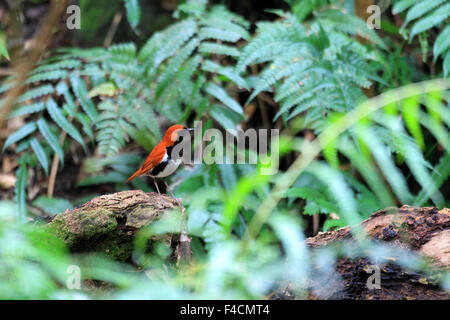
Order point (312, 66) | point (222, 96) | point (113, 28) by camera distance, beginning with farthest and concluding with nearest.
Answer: point (113, 28)
point (222, 96)
point (312, 66)

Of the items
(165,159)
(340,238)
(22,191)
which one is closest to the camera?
(340,238)

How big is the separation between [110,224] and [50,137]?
1.54 meters

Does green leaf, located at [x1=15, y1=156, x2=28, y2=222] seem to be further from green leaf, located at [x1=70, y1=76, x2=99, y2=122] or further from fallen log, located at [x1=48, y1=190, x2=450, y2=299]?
→ fallen log, located at [x1=48, y1=190, x2=450, y2=299]

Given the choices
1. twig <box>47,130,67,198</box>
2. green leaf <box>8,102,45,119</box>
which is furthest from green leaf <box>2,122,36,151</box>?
twig <box>47,130,67,198</box>

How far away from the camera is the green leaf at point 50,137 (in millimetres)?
3172

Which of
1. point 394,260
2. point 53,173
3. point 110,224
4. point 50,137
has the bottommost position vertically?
point 394,260

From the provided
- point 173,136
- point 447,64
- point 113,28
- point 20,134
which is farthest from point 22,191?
point 447,64

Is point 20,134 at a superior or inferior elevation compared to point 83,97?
inferior

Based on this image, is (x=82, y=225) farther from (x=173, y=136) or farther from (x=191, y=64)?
(x=191, y=64)

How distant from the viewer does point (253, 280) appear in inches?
47.8

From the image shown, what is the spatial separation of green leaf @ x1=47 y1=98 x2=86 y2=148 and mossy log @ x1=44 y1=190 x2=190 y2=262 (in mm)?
1302

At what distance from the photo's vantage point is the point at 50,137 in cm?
322
